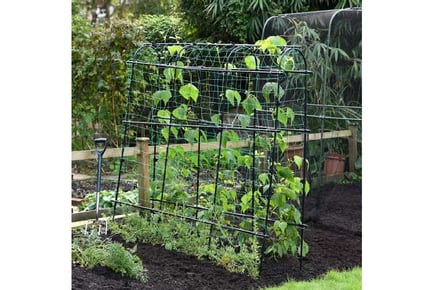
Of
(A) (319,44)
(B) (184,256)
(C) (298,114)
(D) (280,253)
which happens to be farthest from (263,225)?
(A) (319,44)

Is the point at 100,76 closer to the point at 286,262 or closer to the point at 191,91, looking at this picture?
the point at 191,91

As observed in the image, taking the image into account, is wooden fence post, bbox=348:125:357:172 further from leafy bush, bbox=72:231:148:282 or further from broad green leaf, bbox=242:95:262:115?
leafy bush, bbox=72:231:148:282

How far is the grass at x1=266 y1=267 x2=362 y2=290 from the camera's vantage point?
300 centimetres

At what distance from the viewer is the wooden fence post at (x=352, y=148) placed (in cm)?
415

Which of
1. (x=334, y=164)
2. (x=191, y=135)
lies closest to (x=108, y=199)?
(x=191, y=135)

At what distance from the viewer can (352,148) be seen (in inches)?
164

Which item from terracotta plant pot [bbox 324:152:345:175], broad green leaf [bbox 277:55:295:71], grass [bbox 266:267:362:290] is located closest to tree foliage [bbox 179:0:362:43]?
terracotta plant pot [bbox 324:152:345:175]

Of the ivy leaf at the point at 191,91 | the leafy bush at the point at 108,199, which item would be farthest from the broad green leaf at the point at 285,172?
the leafy bush at the point at 108,199

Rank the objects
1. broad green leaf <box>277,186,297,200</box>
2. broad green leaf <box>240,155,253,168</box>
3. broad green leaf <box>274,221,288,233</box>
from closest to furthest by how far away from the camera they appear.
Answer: broad green leaf <box>274,221,288,233</box> → broad green leaf <box>277,186,297,200</box> → broad green leaf <box>240,155,253,168</box>

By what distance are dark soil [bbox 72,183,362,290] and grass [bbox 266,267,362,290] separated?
7 cm

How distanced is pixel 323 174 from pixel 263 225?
858mm

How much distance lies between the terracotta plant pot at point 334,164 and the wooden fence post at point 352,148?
0.05 metres
